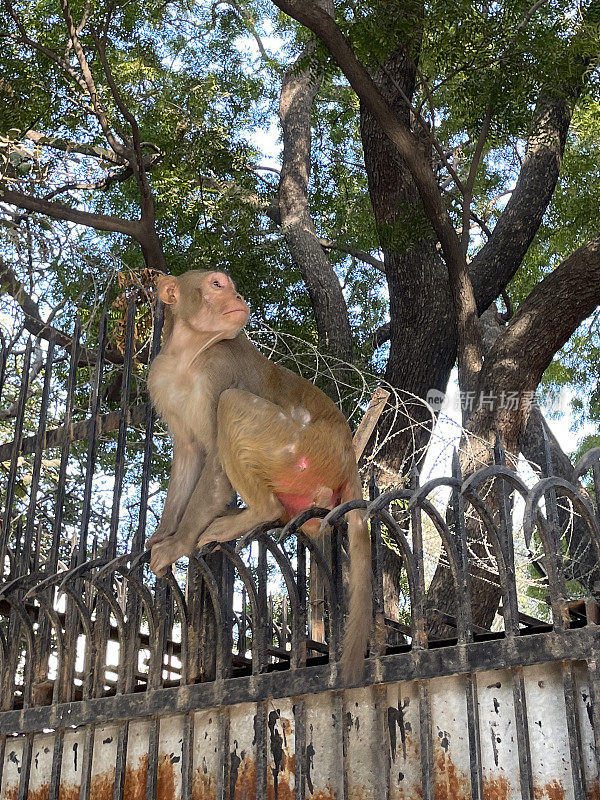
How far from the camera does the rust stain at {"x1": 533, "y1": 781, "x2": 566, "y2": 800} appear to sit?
6.98 feet

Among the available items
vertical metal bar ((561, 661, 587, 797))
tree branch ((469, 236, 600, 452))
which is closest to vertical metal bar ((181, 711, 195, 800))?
vertical metal bar ((561, 661, 587, 797))

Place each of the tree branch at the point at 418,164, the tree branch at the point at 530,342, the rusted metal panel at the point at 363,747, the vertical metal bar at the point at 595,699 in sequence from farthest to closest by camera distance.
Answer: the tree branch at the point at 418,164, the tree branch at the point at 530,342, the rusted metal panel at the point at 363,747, the vertical metal bar at the point at 595,699

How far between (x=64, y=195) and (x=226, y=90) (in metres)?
2.16

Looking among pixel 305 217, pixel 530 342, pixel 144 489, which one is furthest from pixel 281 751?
pixel 305 217

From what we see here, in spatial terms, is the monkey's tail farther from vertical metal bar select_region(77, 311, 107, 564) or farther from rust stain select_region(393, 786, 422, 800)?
vertical metal bar select_region(77, 311, 107, 564)

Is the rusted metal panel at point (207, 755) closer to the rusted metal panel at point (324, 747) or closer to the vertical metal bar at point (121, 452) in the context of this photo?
the rusted metal panel at point (324, 747)

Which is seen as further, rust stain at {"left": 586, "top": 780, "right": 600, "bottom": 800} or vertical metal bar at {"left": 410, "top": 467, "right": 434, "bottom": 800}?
vertical metal bar at {"left": 410, "top": 467, "right": 434, "bottom": 800}

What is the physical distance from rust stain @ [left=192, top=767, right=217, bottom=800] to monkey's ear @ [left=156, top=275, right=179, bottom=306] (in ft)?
6.34

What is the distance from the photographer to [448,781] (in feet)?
7.47

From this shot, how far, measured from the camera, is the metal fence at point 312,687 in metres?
2.21

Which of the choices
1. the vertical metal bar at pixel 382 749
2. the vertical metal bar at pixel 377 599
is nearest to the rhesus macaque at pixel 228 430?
the vertical metal bar at pixel 377 599

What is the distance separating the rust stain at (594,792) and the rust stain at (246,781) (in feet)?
3.01

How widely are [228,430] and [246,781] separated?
133cm

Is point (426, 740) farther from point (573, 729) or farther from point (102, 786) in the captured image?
point (102, 786)
